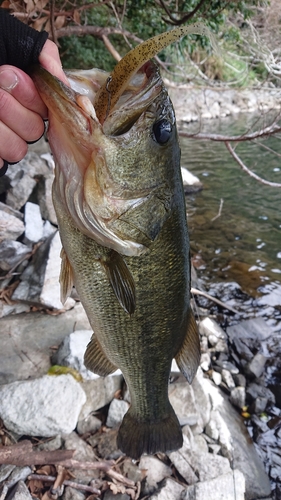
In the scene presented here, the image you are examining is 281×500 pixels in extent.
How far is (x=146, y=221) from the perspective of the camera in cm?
171

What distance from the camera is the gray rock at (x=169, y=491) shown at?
9.37 ft

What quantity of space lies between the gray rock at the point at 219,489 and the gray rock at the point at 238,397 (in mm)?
1333

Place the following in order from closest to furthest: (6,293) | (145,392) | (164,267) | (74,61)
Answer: (164,267)
(145,392)
(6,293)
(74,61)

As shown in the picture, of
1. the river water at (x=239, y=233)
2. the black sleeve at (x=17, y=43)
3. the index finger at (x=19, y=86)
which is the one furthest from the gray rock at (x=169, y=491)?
the river water at (x=239, y=233)

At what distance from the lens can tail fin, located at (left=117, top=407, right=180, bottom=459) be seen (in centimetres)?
244

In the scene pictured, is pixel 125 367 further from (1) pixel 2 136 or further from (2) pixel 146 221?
(1) pixel 2 136

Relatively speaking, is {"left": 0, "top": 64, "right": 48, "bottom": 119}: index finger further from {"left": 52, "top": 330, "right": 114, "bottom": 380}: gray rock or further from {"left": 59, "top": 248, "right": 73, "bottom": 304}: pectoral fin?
{"left": 52, "top": 330, "right": 114, "bottom": 380}: gray rock

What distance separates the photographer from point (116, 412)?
334cm

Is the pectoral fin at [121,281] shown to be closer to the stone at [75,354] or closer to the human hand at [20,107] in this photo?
the human hand at [20,107]

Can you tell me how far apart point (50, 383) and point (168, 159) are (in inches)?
89.7

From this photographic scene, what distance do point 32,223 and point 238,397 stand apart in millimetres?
3363

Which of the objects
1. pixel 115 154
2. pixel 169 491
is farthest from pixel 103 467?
pixel 115 154

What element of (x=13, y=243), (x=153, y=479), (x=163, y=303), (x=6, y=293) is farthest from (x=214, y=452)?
(x=13, y=243)

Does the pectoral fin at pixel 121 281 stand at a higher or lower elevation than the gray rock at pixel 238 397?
higher
